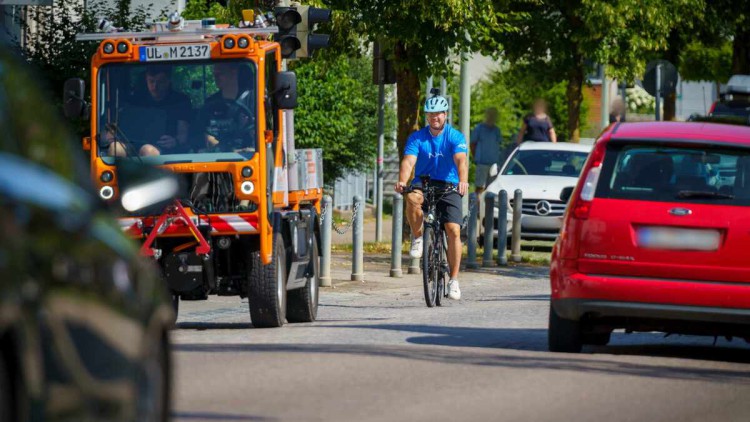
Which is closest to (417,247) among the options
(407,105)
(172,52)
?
(172,52)

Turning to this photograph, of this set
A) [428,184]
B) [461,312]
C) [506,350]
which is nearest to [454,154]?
[428,184]

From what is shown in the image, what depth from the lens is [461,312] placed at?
14.1m

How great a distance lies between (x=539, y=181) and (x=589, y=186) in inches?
524

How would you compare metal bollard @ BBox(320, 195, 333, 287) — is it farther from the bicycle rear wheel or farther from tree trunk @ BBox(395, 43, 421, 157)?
tree trunk @ BBox(395, 43, 421, 157)

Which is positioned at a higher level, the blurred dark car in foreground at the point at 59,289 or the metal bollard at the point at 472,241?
the blurred dark car in foreground at the point at 59,289

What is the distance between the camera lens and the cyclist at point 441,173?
47.9 ft

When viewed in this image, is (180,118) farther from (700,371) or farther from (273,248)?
(700,371)

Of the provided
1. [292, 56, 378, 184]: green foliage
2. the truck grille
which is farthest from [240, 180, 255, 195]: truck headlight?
[292, 56, 378, 184]: green foliage

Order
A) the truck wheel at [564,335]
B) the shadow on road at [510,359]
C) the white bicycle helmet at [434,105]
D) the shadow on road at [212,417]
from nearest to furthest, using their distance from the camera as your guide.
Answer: the shadow on road at [212,417]
the shadow on road at [510,359]
the truck wheel at [564,335]
the white bicycle helmet at [434,105]

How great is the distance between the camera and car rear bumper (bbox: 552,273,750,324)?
966cm

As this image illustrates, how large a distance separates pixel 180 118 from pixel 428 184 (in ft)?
10.0

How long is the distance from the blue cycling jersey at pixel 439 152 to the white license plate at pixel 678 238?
4.93 meters

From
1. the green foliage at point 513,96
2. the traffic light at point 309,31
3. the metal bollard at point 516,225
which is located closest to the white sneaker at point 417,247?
the traffic light at point 309,31

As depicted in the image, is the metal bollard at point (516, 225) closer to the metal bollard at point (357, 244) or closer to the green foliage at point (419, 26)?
the green foliage at point (419, 26)
